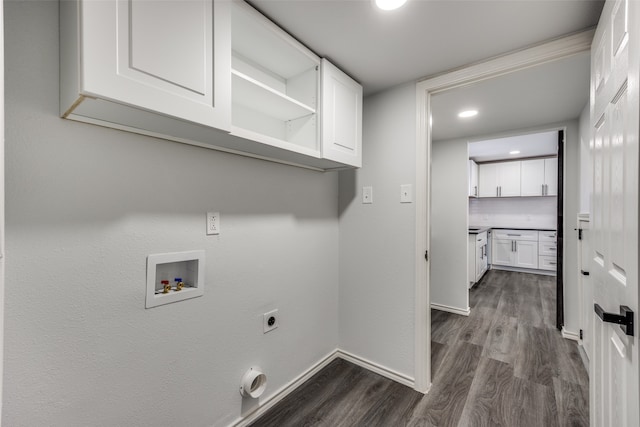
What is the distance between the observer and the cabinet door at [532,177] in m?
5.36

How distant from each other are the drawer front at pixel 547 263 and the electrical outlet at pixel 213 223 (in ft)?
19.7

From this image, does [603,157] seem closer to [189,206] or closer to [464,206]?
[189,206]

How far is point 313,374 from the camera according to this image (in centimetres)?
211

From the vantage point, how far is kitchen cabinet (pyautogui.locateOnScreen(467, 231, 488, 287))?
14.3 ft

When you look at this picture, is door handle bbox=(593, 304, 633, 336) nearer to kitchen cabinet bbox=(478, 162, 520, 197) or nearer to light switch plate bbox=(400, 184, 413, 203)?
light switch plate bbox=(400, 184, 413, 203)

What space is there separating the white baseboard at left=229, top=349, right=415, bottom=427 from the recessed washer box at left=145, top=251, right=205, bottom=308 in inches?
32.2

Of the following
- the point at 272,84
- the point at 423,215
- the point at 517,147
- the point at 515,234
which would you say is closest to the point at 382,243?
the point at 423,215

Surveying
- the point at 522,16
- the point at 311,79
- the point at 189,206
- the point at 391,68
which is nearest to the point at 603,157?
the point at 522,16

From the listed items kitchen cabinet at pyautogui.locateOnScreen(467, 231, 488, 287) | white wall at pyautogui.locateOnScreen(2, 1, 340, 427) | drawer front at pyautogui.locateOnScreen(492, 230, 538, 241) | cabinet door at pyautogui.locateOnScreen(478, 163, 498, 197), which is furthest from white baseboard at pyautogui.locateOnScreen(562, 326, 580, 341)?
cabinet door at pyautogui.locateOnScreen(478, 163, 498, 197)

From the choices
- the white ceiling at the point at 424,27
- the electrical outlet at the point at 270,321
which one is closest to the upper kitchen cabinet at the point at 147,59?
the white ceiling at the point at 424,27

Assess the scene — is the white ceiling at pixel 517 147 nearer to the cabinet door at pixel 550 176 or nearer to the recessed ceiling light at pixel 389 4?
the cabinet door at pixel 550 176

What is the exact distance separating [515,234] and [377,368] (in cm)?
484

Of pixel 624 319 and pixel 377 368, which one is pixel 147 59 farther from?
pixel 377 368

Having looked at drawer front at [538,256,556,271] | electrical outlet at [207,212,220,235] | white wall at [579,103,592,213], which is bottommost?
drawer front at [538,256,556,271]
